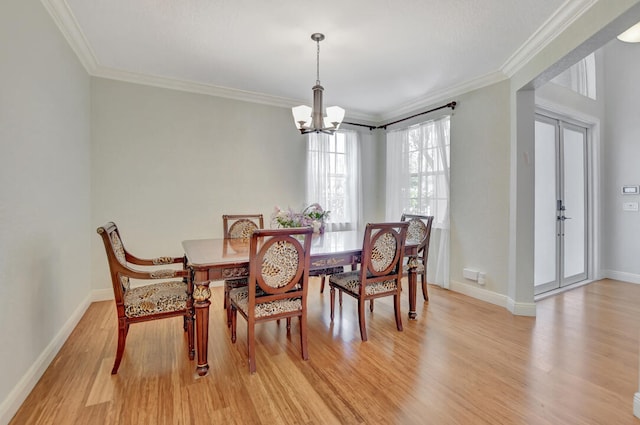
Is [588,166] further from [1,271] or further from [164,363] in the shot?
[1,271]

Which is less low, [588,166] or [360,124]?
[360,124]

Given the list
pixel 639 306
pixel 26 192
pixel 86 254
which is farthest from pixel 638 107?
pixel 86 254

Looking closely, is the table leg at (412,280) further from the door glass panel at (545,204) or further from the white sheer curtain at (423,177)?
the door glass panel at (545,204)

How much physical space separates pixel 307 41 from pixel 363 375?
2734mm

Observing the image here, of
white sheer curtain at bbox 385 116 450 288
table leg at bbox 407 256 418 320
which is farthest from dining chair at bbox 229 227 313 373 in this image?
white sheer curtain at bbox 385 116 450 288

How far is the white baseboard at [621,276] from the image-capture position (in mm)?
4090

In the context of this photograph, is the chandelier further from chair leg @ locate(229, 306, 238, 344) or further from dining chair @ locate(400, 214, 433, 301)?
chair leg @ locate(229, 306, 238, 344)

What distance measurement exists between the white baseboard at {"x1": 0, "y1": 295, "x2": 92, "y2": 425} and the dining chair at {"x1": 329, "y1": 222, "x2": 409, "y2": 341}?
2.11 metres

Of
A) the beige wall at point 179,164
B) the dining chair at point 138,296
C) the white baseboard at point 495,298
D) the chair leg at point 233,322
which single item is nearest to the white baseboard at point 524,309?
the white baseboard at point 495,298

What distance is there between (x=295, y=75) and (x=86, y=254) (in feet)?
9.74

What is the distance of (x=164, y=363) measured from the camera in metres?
2.06

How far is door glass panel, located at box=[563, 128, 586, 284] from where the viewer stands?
391 centimetres

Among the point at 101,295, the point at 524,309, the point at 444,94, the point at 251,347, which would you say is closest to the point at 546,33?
the point at 444,94

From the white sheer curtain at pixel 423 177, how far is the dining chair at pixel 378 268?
1623mm
